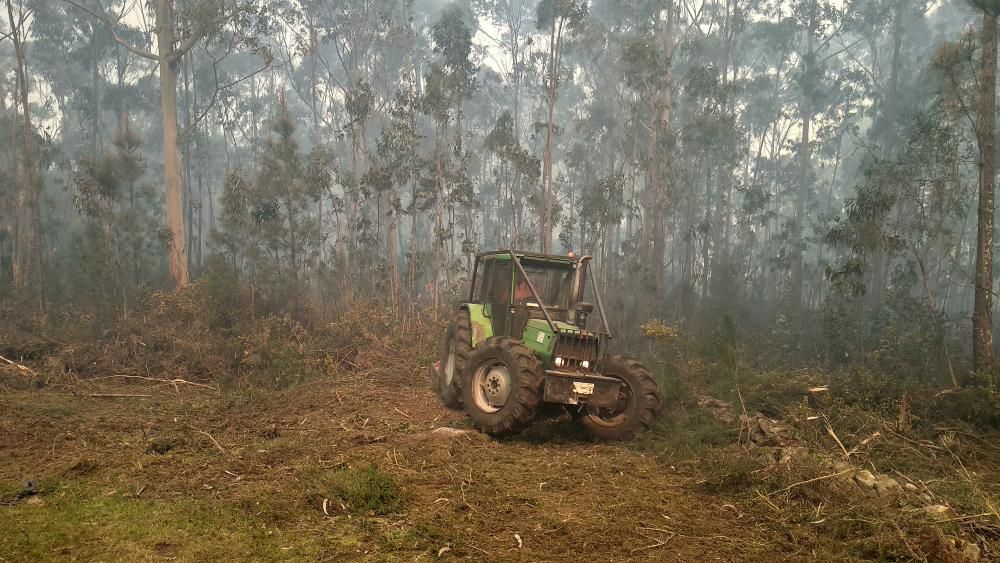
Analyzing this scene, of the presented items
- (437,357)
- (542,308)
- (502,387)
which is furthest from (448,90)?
(502,387)

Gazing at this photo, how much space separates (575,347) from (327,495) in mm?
3511

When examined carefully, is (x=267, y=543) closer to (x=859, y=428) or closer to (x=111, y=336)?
(x=859, y=428)

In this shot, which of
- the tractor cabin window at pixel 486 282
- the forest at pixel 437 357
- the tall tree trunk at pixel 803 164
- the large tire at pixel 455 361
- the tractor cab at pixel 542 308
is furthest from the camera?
the tall tree trunk at pixel 803 164

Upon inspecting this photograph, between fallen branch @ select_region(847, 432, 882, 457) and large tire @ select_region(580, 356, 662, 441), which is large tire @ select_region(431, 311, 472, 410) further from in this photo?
fallen branch @ select_region(847, 432, 882, 457)

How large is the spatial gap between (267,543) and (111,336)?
11.4 metres

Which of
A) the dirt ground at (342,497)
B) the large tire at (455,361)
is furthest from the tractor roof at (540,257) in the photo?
the dirt ground at (342,497)

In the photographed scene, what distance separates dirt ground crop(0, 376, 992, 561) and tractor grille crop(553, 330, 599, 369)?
2.95 feet

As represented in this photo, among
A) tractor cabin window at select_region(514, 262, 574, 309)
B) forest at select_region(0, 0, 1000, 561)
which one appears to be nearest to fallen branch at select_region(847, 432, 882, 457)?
forest at select_region(0, 0, 1000, 561)

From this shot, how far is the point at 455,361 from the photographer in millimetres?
9109

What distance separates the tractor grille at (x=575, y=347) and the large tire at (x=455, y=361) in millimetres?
1123

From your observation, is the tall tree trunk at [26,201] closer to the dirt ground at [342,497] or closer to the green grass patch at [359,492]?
the dirt ground at [342,497]

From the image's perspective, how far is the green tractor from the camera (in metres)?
7.24

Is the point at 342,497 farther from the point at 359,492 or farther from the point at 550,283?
the point at 550,283

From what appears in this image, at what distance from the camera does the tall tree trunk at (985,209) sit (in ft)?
34.8
